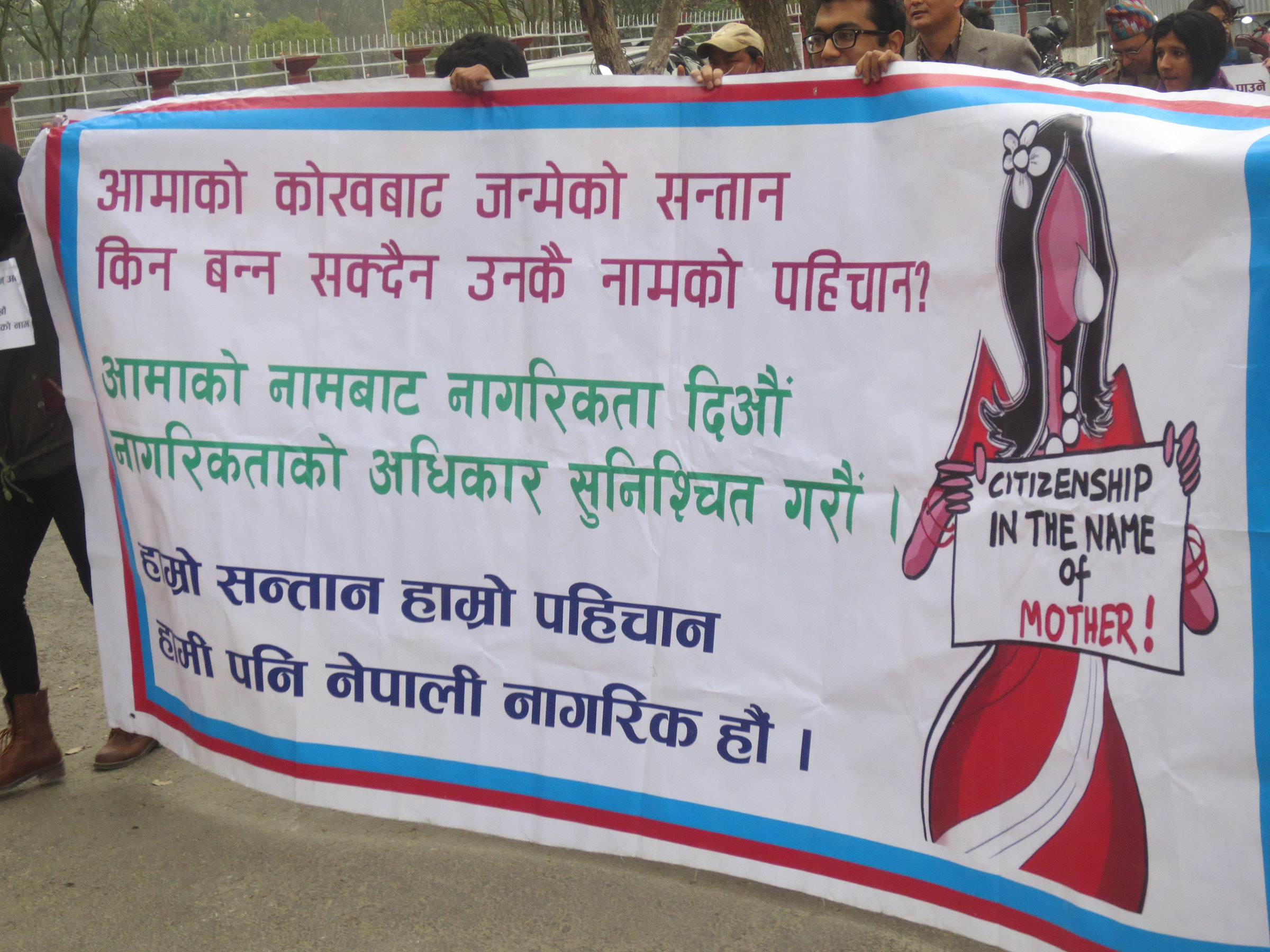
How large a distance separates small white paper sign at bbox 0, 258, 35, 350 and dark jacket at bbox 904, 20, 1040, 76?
2621 millimetres

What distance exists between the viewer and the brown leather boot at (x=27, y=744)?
3.34 m

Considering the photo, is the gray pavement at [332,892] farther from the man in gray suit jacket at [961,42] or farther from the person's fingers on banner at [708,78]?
the man in gray suit jacket at [961,42]

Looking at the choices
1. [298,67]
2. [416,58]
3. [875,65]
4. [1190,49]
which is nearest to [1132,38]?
[1190,49]

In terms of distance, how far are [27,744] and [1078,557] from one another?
9.23ft

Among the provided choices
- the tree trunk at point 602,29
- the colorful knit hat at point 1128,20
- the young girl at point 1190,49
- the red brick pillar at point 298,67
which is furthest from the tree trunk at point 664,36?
the red brick pillar at point 298,67

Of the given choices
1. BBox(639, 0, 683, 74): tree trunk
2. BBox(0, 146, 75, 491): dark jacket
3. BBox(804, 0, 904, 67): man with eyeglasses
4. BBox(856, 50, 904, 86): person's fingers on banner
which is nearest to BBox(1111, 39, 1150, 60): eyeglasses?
BBox(804, 0, 904, 67): man with eyeglasses

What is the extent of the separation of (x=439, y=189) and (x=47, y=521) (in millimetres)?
1627

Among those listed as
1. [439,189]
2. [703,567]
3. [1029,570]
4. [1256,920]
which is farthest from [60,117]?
[1256,920]

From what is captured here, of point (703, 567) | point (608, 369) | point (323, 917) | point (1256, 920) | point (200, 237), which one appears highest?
point (200, 237)

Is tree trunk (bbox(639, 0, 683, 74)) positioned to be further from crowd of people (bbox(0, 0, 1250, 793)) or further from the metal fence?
the metal fence

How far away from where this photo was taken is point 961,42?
11.2 feet

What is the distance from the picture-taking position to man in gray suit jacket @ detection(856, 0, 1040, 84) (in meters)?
3.33

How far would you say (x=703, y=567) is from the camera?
2541mm

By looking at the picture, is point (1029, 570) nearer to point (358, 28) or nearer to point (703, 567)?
point (703, 567)
